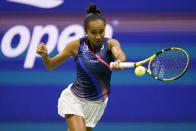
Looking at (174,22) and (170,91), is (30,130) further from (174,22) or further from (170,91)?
(174,22)

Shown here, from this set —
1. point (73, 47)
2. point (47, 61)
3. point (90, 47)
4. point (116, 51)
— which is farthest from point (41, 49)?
point (116, 51)

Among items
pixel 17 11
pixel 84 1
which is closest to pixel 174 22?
pixel 84 1

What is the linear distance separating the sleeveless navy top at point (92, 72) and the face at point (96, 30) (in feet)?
0.43

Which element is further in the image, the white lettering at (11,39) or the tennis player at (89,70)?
the white lettering at (11,39)

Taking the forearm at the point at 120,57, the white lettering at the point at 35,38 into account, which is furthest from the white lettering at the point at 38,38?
the forearm at the point at 120,57

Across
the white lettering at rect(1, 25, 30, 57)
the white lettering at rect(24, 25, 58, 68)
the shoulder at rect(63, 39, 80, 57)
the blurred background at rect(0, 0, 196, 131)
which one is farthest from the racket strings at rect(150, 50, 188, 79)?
the white lettering at rect(1, 25, 30, 57)

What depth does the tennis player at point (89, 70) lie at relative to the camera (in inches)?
137

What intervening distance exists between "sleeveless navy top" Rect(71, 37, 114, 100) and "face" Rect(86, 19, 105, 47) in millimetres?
131

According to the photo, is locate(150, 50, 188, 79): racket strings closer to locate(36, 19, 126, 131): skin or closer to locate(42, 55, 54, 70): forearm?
locate(36, 19, 126, 131): skin

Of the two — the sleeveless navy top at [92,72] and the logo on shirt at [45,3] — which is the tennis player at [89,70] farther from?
the logo on shirt at [45,3]

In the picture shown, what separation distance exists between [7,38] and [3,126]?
1246 millimetres

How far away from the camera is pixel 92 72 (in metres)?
3.59

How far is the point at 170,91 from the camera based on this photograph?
5277mm

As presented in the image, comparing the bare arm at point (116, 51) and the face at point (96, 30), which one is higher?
the face at point (96, 30)
